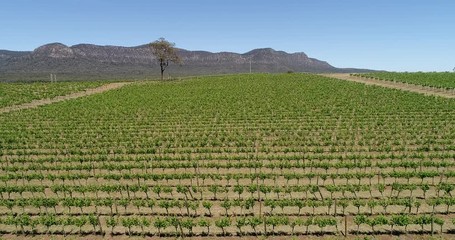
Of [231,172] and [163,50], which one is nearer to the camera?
[231,172]

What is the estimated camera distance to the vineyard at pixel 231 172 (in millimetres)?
17219

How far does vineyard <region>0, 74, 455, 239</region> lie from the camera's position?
678 inches

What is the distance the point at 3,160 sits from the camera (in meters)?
28.2

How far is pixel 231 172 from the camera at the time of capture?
80.4 ft

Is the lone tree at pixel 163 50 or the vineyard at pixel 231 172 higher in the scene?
the lone tree at pixel 163 50

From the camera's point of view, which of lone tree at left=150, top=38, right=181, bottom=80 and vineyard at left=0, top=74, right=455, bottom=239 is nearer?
vineyard at left=0, top=74, right=455, bottom=239

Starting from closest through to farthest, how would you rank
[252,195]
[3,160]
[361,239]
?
[361,239] → [252,195] → [3,160]

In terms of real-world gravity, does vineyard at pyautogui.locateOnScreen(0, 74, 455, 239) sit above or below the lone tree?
below

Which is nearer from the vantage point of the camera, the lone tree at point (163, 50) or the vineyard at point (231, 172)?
the vineyard at point (231, 172)

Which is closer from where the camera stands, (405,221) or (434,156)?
(405,221)

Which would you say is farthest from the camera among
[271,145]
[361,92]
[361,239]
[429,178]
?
[361,92]

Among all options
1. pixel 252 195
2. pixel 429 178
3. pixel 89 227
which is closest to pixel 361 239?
pixel 252 195

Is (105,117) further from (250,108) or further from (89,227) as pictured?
(89,227)

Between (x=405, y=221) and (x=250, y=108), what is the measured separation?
3430 centimetres
